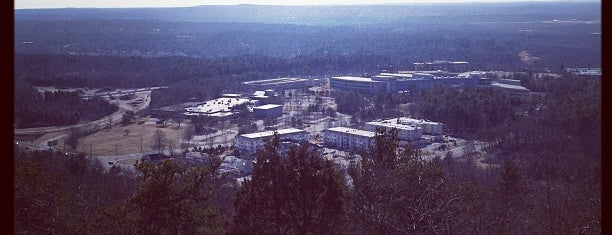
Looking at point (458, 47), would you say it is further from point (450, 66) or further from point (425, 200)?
point (425, 200)

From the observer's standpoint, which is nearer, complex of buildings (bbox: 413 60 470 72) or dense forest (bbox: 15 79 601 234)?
dense forest (bbox: 15 79 601 234)

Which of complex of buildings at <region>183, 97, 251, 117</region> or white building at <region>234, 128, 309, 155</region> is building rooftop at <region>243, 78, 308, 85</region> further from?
white building at <region>234, 128, 309, 155</region>

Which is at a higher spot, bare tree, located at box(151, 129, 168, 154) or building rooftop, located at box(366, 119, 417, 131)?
building rooftop, located at box(366, 119, 417, 131)

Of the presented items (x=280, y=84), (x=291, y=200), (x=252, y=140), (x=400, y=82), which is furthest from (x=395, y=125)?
(x=291, y=200)

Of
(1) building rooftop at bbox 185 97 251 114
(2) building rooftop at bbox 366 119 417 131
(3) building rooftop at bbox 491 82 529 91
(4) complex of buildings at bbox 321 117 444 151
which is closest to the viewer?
(4) complex of buildings at bbox 321 117 444 151

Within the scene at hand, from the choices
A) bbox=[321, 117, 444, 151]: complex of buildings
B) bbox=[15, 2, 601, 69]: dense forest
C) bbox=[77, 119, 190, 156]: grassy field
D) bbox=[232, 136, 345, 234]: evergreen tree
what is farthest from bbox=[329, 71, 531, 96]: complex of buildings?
bbox=[232, 136, 345, 234]: evergreen tree

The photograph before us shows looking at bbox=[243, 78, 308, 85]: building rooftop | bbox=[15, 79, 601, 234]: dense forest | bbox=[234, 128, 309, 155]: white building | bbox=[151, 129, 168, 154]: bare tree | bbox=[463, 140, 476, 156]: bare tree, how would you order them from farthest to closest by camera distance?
bbox=[243, 78, 308, 85]: building rooftop, bbox=[151, 129, 168, 154]: bare tree, bbox=[463, 140, 476, 156]: bare tree, bbox=[234, 128, 309, 155]: white building, bbox=[15, 79, 601, 234]: dense forest

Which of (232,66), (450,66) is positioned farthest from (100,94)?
(450,66)
